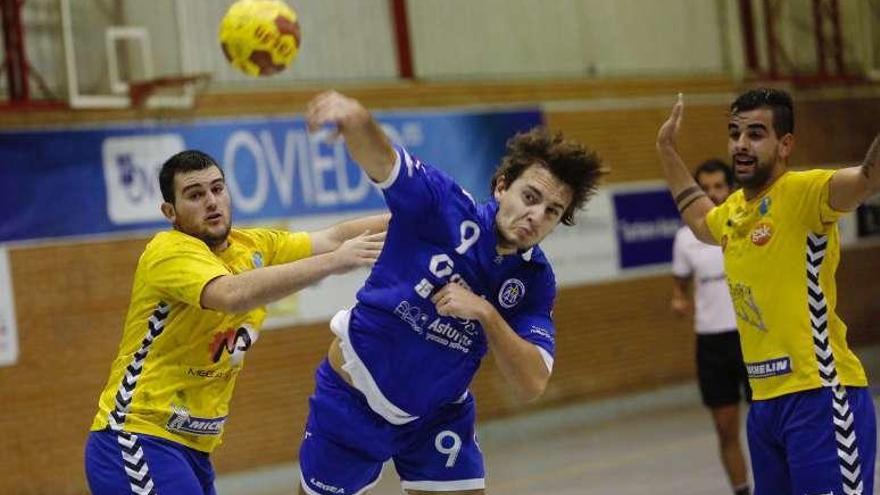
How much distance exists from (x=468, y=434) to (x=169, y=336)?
→ 4.47ft

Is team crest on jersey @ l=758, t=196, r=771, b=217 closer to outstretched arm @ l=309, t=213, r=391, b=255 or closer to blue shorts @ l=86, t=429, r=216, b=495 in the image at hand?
outstretched arm @ l=309, t=213, r=391, b=255

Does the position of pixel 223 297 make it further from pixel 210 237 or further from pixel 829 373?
pixel 829 373

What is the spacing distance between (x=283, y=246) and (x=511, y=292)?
148cm

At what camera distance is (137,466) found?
5.80 meters

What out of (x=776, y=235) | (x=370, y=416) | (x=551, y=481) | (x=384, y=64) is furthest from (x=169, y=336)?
(x=384, y=64)

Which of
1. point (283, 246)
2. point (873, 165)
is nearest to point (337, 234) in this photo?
point (283, 246)

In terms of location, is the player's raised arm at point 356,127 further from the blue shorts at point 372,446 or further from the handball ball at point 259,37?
the handball ball at point 259,37

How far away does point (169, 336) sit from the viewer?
5953 mm

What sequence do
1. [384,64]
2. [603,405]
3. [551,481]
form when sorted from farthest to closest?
[603,405] → [384,64] → [551,481]

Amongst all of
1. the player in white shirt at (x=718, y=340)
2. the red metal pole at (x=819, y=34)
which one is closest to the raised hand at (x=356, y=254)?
the player in white shirt at (x=718, y=340)

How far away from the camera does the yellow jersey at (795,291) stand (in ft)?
19.6

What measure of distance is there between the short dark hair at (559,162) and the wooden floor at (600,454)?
5.57 m

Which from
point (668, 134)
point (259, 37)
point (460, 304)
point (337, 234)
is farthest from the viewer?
point (259, 37)

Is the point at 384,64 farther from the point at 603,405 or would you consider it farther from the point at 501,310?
the point at 501,310
